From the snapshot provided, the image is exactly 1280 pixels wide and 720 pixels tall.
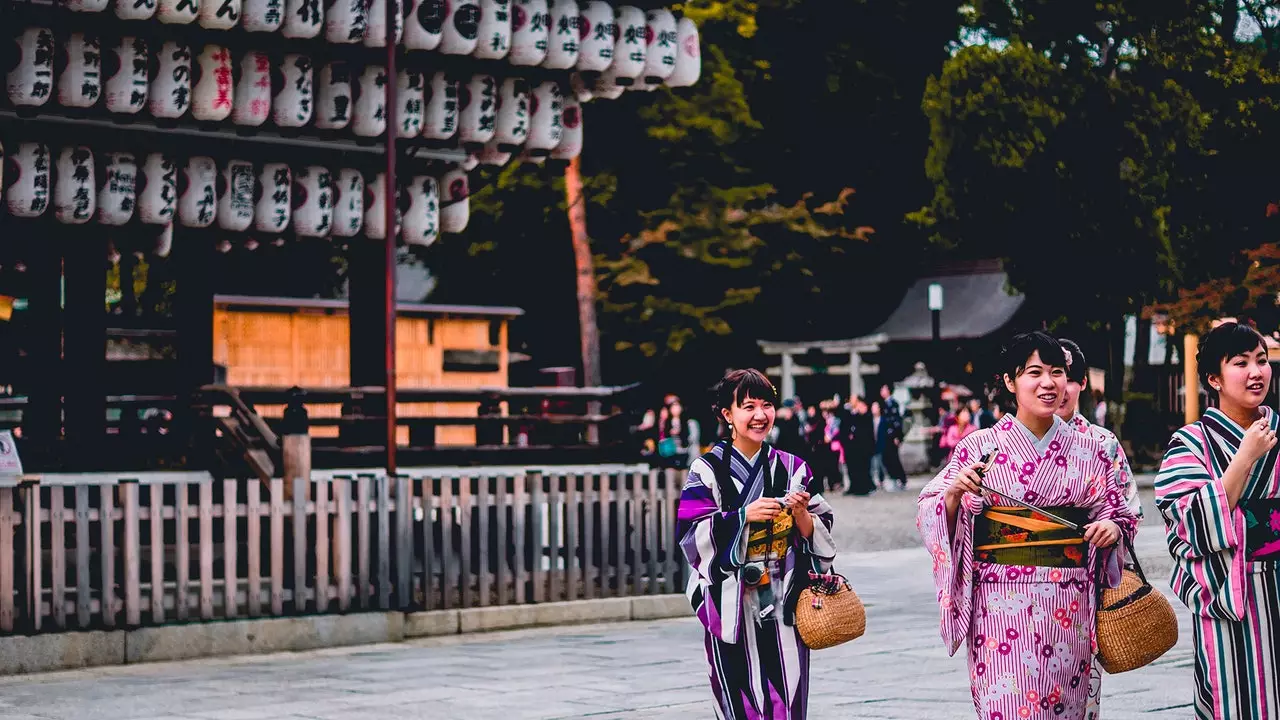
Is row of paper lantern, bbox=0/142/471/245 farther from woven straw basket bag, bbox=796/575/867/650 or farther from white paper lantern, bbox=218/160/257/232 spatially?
woven straw basket bag, bbox=796/575/867/650

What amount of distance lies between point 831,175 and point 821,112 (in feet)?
4.62

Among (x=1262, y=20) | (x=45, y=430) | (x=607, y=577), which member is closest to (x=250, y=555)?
(x=607, y=577)

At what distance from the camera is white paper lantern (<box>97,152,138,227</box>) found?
13.4 m

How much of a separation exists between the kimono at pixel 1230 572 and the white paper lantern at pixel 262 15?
947cm

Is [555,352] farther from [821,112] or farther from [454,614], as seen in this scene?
[454,614]

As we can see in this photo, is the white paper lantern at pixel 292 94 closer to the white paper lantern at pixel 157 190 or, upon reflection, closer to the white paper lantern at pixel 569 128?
the white paper lantern at pixel 157 190

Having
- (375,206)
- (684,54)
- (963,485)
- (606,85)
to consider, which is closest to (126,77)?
(375,206)

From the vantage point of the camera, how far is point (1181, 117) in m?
28.1

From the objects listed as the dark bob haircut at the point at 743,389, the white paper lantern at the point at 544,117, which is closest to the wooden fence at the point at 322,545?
the white paper lantern at the point at 544,117

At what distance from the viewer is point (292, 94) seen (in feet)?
45.0

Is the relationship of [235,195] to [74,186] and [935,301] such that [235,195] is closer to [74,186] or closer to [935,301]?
[74,186]

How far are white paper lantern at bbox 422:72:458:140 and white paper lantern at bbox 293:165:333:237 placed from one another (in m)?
0.97

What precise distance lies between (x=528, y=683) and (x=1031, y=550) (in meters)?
4.50

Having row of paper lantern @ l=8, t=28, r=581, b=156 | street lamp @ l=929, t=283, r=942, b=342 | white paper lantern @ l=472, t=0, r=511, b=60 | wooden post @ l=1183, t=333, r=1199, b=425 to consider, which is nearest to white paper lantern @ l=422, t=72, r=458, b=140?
row of paper lantern @ l=8, t=28, r=581, b=156
